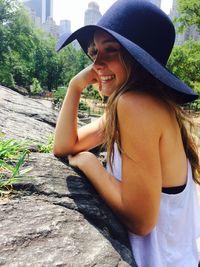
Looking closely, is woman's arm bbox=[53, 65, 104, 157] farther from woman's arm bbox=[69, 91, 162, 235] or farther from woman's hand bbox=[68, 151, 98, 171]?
woman's arm bbox=[69, 91, 162, 235]

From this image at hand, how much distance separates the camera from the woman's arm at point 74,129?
7.01 ft

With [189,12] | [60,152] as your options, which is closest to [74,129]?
[60,152]

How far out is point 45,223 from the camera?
1.29m

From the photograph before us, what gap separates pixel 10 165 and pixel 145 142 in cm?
67

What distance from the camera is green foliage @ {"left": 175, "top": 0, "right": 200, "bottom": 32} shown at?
19172mm

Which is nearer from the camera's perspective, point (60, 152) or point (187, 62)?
point (60, 152)

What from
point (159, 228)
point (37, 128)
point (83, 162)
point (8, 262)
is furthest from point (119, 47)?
point (37, 128)

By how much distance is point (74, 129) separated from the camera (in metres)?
2.20

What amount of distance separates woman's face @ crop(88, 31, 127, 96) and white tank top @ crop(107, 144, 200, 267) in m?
0.38

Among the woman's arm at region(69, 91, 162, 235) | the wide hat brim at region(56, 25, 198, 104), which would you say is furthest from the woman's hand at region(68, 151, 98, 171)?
the wide hat brim at region(56, 25, 198, 104)

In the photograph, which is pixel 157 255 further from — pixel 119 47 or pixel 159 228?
pixel 119 47

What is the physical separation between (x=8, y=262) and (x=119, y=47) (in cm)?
111

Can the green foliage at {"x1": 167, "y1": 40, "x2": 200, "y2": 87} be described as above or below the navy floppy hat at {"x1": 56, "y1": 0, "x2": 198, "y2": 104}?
below

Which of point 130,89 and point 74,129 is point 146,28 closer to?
point 130,89
